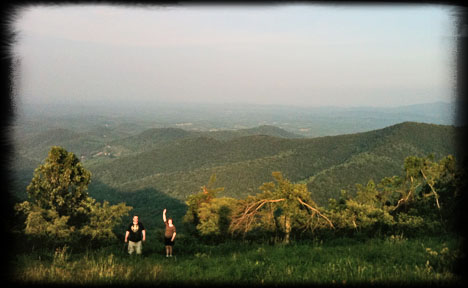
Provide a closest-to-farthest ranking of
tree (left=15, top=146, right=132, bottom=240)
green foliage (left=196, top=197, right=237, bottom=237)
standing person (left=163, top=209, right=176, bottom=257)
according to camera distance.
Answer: standing person (left=163, top=209, right=176, bottom=257) < green foliage (left=196, top=197, right=237, bottom=237) < tree (left=15, top=146, right=132, bottom=240)

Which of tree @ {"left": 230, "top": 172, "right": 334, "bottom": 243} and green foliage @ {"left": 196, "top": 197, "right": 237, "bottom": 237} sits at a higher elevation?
tree @ {"left": 230, "top": 172, "right": 334, "bottom": 243}

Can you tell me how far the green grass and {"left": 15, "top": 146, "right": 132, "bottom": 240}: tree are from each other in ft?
29.9

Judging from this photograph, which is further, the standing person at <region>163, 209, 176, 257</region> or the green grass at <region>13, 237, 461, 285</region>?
the standing person at <region>163, 209, 176, 257</region>

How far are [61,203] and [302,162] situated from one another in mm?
108362

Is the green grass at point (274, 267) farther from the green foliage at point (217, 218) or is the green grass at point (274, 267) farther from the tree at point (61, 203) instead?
the tree at point (61, 203)

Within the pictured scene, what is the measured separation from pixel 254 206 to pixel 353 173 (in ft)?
286

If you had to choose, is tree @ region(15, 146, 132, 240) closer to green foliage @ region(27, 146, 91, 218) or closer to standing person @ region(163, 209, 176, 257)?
green foliage @ region(27, 146, 91, 218)

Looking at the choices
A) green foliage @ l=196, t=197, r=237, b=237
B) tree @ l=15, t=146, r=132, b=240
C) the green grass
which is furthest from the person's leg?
tree @ l=15, t=146, r=132, b=240

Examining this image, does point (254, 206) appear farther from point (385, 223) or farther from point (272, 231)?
point (385, 223)

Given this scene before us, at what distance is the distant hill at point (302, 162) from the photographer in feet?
277

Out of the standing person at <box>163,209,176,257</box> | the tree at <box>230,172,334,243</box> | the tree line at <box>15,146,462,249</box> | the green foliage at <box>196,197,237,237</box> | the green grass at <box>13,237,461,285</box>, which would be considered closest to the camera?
the green grass at <box>13,237,461,285</box>

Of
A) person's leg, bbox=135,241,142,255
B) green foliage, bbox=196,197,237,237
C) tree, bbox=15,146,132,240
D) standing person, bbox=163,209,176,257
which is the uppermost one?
standing person, bbox=163,209,176,257

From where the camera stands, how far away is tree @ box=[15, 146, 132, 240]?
1251 cm

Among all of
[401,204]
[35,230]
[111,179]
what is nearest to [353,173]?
[401,204]
